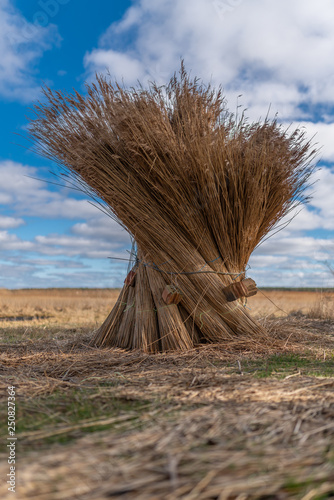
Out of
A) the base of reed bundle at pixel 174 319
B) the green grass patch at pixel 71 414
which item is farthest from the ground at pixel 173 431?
the base of reed bundle at pixel 174 319

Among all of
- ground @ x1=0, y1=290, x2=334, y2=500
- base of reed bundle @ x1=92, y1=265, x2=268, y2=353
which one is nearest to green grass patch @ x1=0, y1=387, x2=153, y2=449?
ground @ x1=0, y1=290, x2=334, y2=500

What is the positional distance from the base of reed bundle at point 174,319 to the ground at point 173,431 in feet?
1.76

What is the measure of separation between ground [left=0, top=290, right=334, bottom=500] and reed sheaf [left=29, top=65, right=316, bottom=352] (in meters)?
0.70

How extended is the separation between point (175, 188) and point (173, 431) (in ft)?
7.69

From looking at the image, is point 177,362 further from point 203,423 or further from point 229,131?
point 229,131

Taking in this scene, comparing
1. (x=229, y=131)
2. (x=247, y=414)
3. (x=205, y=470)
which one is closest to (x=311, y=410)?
(x=247, y=414)

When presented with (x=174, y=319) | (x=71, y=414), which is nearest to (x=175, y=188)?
(x=174, y=319)

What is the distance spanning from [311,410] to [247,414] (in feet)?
0.93

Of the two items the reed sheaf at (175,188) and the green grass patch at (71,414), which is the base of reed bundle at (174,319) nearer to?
the reed sheaf at (175,188)

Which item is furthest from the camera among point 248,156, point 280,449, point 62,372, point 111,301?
point 111,301

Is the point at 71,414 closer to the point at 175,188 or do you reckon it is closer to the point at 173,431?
the point at 173,431

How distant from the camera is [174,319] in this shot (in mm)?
3615

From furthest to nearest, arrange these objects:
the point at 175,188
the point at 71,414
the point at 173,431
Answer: the point at 175,188 < the point at 71,414 < the point at 173,431

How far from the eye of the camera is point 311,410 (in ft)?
5.90
